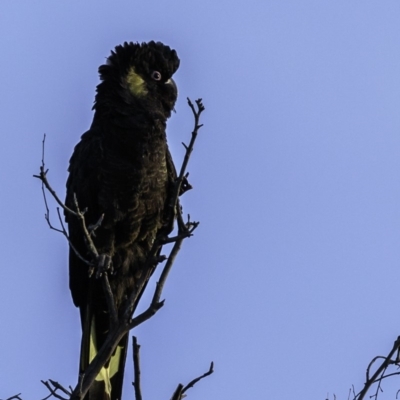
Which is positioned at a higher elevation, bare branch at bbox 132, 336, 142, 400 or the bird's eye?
the bird's eye

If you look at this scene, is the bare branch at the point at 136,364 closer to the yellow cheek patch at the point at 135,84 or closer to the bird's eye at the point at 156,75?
the yellow cheek patch at the point at 135,84

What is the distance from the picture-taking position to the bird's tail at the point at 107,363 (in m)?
6.08

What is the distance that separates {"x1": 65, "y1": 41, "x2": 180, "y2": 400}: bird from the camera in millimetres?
5965

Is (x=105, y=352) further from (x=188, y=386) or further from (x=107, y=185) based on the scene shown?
(x=107, y=185)

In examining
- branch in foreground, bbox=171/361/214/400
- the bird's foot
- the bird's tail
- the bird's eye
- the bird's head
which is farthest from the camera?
the bird's eye

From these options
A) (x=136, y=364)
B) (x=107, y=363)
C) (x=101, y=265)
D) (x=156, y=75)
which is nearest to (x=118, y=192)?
(x=101, y=265)

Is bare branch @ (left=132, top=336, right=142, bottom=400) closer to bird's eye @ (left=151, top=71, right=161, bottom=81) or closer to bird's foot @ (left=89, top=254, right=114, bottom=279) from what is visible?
bird's foot @ (left=89, top=254, right=114, bottom=279)

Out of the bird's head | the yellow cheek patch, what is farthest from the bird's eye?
the yellow cheek patch

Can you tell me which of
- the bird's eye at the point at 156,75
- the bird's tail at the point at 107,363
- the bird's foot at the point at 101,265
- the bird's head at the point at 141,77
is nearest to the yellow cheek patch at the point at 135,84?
the bird's head at the point at 141,77

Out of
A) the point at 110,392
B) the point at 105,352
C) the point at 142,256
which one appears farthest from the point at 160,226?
the point at 105,352

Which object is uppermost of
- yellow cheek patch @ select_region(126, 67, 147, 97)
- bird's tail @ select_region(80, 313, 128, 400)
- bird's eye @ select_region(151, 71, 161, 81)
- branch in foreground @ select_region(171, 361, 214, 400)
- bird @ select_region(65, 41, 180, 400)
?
bird's eye @ select_region(151, 71, 161, 81)

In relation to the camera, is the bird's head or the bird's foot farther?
the bird's head

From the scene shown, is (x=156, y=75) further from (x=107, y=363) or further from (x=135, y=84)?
(x=107, y=363)

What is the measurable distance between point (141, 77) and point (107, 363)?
2.33 m
